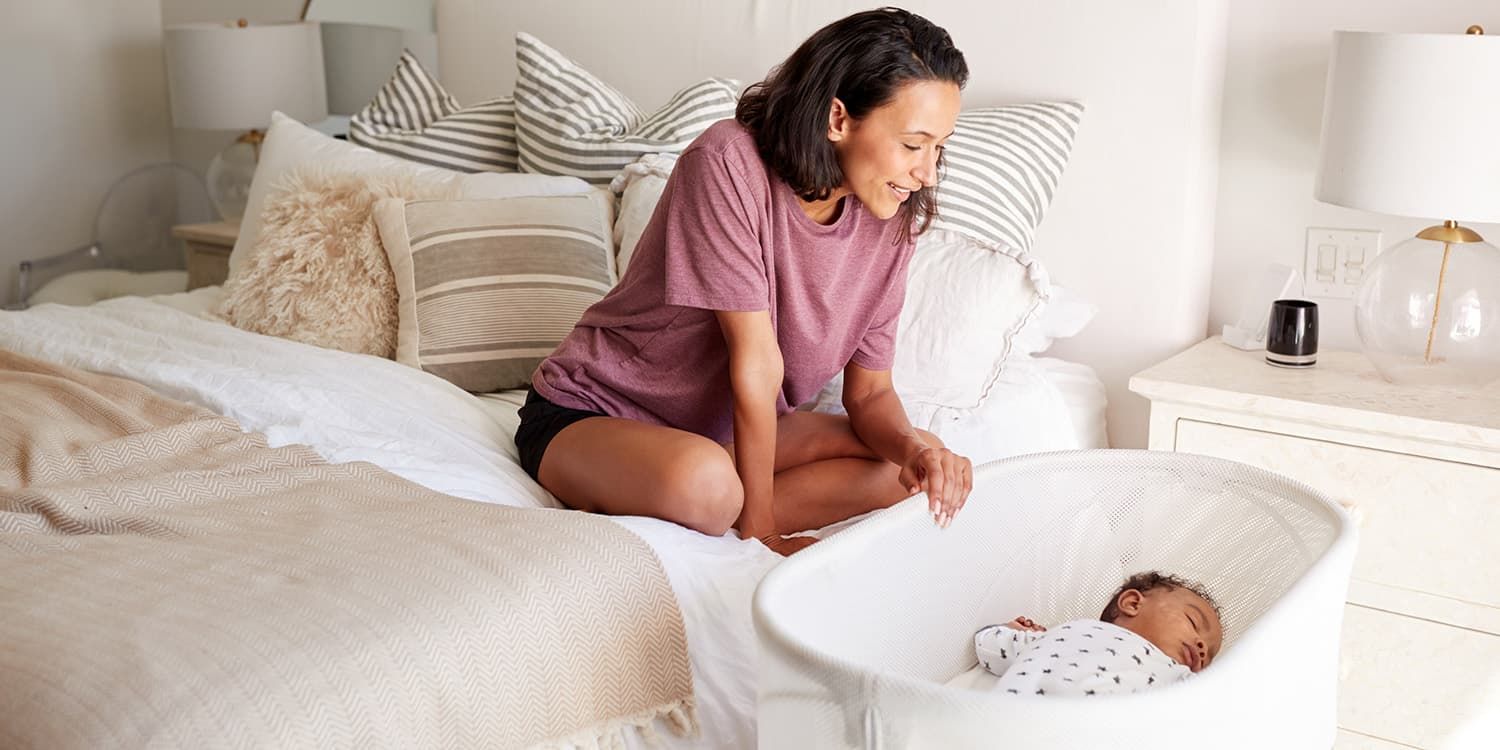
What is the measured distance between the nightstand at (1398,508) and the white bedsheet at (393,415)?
254 millimetres

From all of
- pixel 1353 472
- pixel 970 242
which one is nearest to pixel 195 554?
pixel 970 242

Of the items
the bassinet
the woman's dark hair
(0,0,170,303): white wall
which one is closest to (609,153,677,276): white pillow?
the woman's dark hair

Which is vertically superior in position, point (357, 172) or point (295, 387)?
point (357, 172)

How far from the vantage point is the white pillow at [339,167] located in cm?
209

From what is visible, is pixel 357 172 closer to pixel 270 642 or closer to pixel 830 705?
pixel 270 642

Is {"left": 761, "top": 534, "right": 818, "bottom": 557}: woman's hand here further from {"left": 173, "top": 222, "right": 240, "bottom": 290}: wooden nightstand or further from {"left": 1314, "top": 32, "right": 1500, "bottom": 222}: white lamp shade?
{"left": 173, "top": 222, "right": 240, "bottom": 290}: wooden nightstand

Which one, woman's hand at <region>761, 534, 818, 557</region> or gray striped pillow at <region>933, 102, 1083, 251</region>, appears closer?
woman's hand at <region>761, 534, 818, 557</region>

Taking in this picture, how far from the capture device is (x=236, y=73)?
3.14 meters

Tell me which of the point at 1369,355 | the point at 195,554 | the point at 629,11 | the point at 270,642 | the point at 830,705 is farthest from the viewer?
the point at 629,11

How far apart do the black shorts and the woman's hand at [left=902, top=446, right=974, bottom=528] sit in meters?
0.47

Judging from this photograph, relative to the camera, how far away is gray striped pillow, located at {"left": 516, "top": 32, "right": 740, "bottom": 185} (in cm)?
219

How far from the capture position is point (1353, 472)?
1.68 m

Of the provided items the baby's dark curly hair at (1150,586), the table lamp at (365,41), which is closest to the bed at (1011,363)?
the baby's dark curly hair at (1150,586)

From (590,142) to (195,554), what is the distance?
3.92 ft
